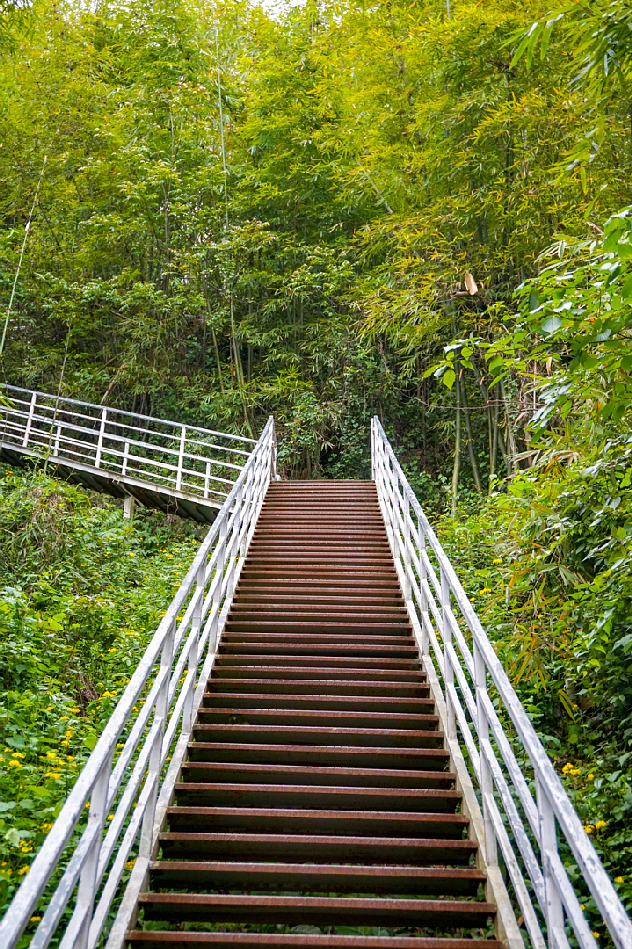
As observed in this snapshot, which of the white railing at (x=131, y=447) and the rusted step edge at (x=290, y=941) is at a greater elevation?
the white railing at (x=131, y=447)

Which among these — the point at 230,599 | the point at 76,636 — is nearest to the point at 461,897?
the point at 230,599

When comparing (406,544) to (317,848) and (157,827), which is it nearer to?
(317,848)

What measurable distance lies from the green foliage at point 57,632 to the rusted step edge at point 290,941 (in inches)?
25.2

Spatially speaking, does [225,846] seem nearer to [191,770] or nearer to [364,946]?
[191,770]

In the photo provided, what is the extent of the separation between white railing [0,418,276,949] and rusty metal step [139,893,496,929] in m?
0.17

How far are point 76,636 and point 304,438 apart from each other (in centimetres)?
724

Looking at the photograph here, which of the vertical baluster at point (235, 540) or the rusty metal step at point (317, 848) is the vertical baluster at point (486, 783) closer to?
the rusty metal step at point (317, 848)

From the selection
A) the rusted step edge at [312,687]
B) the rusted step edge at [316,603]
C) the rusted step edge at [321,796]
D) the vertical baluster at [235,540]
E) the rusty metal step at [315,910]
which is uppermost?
the vertical baluster at [235,540]

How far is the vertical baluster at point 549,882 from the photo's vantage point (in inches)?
75.6

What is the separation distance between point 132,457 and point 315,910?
8.77 m

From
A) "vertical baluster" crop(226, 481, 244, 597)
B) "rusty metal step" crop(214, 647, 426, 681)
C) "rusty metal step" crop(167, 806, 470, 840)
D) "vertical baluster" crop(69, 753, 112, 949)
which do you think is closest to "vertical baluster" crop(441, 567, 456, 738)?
"rusty metal step" crop(167, 806, 470, 840)

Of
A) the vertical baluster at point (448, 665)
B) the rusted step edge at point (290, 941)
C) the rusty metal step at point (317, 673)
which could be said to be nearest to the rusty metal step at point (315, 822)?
the vertical baluster at point (448, 665)

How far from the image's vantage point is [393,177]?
9891 mm

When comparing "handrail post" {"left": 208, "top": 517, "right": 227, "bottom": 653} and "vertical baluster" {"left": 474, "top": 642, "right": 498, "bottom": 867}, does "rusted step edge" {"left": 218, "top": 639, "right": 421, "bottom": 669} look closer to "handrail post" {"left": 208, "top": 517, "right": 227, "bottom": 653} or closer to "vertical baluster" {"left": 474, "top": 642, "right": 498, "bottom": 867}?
"handrail post" {"left": 208, "top": 517, "right": 227, "bottom": 653}
